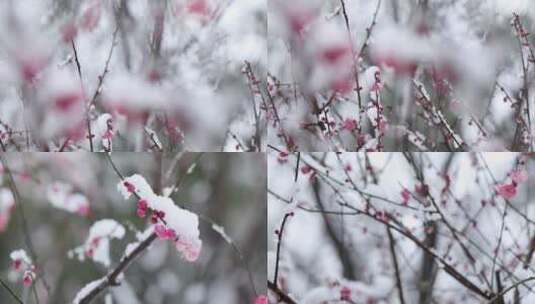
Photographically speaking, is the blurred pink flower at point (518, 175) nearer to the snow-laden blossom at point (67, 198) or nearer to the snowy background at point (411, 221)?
the snowy background at point (411, 221)

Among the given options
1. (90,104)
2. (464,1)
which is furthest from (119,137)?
(464,1)

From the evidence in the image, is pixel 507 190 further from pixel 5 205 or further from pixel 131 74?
pixel 5 205

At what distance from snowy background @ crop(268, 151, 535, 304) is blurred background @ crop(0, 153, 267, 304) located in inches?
4.8

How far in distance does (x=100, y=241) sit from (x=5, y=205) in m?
0.31

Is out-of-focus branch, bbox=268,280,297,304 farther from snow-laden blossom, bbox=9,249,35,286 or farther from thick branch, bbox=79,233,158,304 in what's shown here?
snow-laden blossom, bbox=9,249,35,286

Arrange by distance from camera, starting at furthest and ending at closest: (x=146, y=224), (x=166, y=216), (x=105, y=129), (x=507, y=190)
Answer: (x=146, y=224)
(x=507, y=190)
(x=105, y=129)
(x=166, y=216)

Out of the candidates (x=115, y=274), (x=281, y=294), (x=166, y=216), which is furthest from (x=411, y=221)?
(x=115, y=274)

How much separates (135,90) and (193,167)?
28 cm

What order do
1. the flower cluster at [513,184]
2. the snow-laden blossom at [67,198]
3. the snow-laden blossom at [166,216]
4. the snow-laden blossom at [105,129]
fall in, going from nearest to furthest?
1. the snow-laden blossom at [166,216]
2. the snow-laden blossom at [105,129]
3. the flower cluster at [513,184]
4. the snow-laden blossom at [67,198]

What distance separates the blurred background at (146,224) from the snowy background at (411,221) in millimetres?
123

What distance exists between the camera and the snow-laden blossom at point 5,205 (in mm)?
2244

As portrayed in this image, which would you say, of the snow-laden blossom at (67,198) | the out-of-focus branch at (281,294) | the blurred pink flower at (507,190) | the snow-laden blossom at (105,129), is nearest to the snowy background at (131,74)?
the snow-laden blossom at (105,129)

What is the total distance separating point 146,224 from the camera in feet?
7.80

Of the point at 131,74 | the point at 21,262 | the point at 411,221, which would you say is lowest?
the point at 21,262
